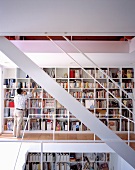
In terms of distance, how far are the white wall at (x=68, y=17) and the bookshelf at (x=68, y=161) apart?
3966 mm

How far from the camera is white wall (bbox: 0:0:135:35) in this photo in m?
1.57

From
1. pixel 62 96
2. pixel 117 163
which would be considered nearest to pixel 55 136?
pixel 117 163

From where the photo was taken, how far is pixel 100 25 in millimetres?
2172

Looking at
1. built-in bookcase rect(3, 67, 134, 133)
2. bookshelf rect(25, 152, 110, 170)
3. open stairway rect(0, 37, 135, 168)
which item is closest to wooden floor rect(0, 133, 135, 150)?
built-in bookcase rect(3, 67, 134, 133)

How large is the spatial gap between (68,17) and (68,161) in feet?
14.8

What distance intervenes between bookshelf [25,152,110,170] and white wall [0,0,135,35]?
13.0 feet

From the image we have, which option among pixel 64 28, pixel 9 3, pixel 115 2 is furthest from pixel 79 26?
pixel 9 3

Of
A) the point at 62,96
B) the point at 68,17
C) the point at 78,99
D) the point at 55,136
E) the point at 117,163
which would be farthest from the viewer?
the point at 78,99

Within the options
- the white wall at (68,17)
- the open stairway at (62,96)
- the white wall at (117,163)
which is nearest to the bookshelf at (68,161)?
the white wall at (117,163)

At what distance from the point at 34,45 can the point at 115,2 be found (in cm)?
225

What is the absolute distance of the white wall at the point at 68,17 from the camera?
1568mm

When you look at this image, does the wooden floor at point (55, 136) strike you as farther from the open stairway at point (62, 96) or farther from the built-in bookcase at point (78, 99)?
the open stairway at point (62, 96)

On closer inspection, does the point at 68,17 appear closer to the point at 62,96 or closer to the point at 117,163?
the point at 62,96

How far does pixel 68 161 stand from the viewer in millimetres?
5566
